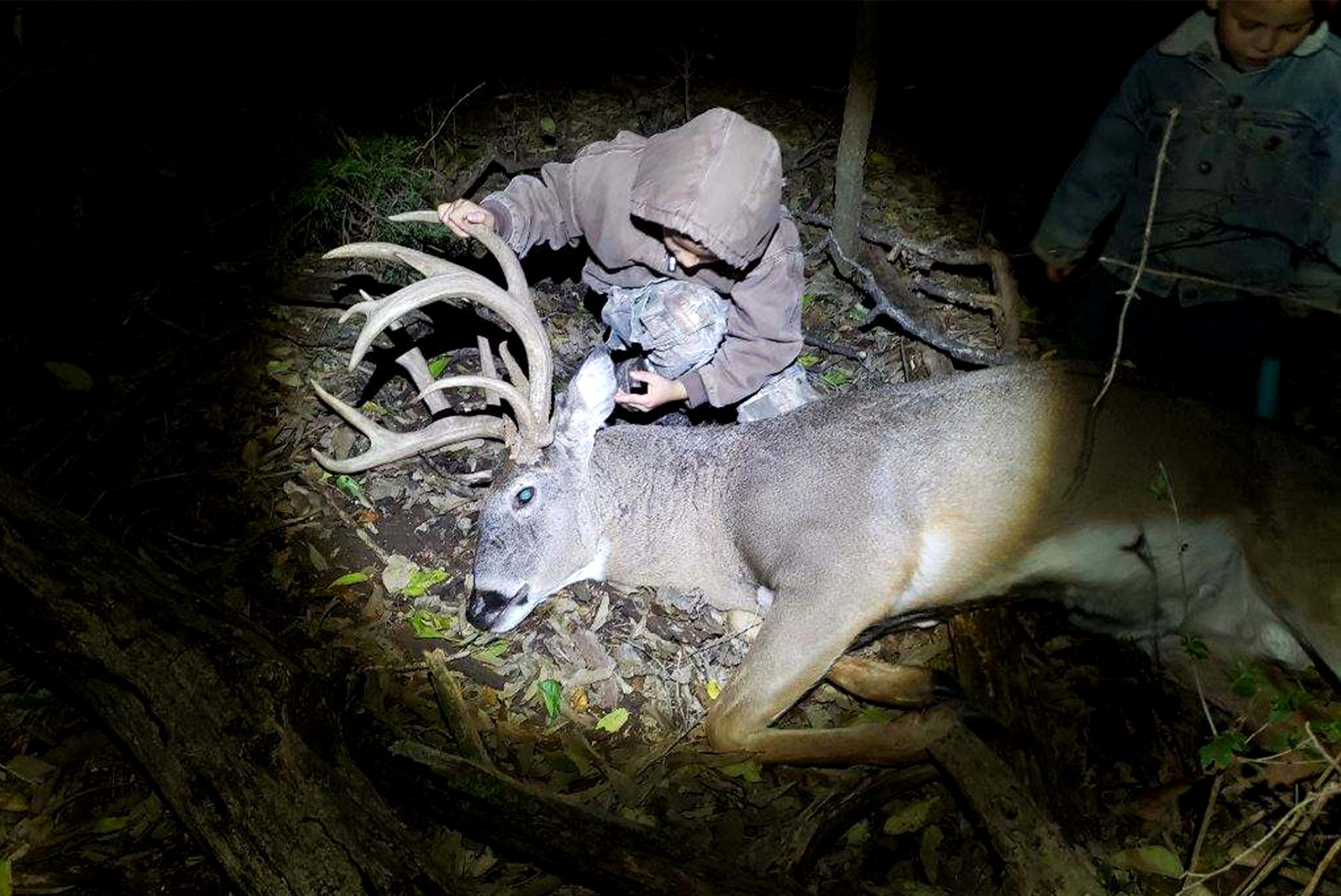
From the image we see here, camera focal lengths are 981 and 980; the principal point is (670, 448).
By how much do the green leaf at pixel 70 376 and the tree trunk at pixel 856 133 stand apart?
14.2 feet

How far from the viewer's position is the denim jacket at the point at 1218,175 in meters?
4.33

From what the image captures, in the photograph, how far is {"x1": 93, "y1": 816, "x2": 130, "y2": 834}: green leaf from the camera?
3576 mm

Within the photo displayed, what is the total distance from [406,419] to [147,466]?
→ 1276 millimetres

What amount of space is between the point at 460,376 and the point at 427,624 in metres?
1.17

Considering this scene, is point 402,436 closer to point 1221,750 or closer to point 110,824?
point 110,824

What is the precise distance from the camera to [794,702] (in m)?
4.12

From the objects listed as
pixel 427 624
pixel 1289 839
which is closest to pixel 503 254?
pixel 427 624

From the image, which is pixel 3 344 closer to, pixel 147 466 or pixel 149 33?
pixel 147 466

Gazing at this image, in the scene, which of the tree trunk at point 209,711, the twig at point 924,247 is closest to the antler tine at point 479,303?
the tree trunk at point 209,711

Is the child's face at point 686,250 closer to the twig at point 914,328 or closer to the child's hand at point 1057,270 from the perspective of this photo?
the twig at point 914,328

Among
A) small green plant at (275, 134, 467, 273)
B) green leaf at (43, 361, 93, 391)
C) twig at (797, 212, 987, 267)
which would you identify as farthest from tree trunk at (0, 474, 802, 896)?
twig at (797, 212, 987, 267)

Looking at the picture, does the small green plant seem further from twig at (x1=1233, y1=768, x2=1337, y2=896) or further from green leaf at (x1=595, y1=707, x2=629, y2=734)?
twig at (x1=1233, y1=768, x2=1337, y2=896)

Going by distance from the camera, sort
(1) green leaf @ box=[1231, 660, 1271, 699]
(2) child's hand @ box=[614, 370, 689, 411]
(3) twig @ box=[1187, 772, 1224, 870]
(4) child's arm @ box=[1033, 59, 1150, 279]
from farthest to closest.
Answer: (2) child's hand @ box=[614, 370, 689, 411] < (4) child's arm @ box=[1033, 59, 1150, 279] < (1) green leaf @ box=[1231, 660, 1271, 699] < (3) twig @ box=[1187, 772, 1224, 870]

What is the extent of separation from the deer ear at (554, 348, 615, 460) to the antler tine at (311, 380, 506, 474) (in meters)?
0.28
